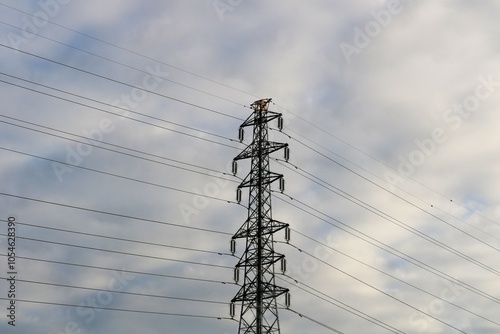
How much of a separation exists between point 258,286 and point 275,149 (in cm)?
1137

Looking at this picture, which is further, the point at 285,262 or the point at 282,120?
the point at 282,120

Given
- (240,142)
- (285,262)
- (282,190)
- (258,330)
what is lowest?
(258,330)

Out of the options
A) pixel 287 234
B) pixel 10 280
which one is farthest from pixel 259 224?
pixel 10 280

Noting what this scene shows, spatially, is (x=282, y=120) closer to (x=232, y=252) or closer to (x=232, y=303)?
(x=232, y=252)

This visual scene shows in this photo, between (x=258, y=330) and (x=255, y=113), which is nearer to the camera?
(x=258, y=330)

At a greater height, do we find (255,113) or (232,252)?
(255,113)

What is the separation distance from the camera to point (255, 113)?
2618 inches

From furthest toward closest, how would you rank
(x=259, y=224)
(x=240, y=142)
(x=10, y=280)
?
(x=240, y=142) → (x=259, y=224) → (x=10, y=280)

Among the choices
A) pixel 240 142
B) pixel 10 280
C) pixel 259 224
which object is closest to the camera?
pixel 10 280

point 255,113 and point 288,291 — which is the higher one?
point 255,113

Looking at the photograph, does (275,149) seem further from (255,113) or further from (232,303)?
(232,303)

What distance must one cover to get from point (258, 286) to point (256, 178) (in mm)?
8884

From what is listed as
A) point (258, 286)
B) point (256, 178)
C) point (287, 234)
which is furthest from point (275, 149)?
point (258, 286)

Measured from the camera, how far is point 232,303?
6081cm
